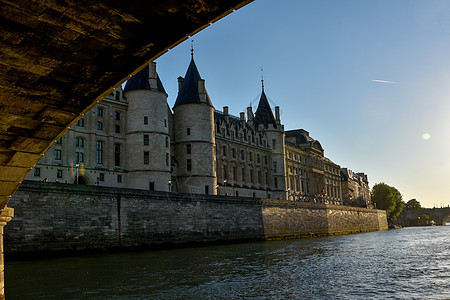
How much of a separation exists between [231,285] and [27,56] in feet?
37.9

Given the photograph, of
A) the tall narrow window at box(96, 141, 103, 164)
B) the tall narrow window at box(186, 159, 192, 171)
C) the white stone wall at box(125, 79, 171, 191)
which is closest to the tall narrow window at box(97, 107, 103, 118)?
the tall narrow window at box(96, 141, 103, 164)

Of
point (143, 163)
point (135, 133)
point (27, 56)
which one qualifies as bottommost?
point (27, 56)

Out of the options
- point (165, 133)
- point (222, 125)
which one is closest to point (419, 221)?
point (222, 125)

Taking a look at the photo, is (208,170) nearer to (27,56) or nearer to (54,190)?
(54,190)

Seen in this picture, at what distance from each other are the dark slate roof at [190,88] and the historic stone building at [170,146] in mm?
115

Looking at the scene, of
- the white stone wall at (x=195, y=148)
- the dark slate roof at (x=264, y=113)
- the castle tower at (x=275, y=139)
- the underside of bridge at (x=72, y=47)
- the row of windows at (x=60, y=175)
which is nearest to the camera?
the underside of bridge at (x=72, y=47)

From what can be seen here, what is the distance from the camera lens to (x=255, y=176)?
6512 centimetres

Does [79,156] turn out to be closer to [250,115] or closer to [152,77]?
[152,77]

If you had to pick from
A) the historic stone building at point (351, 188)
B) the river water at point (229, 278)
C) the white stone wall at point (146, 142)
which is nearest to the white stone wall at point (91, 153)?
the white stone wall at point (146, 142)

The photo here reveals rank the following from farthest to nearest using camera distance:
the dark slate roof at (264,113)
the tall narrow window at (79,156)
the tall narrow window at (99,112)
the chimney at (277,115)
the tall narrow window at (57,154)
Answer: the chimney at (277,115), the dark slate roof at (264,113), the tall narrow window at (99,112), the tall narrow window at (79,156), the tall narrow window at (57,154)

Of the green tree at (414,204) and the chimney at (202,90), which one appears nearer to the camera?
the chimney at (202,90)

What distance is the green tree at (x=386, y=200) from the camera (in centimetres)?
11262

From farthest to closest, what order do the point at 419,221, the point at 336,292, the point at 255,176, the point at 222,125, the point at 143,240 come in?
the point at 419,221
the point at 255,176
the point at 222,125
the point at 143,240
the point at 336,292

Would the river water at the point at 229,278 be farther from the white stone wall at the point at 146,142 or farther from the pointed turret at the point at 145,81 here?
the pointed turret at the point at 145,81
